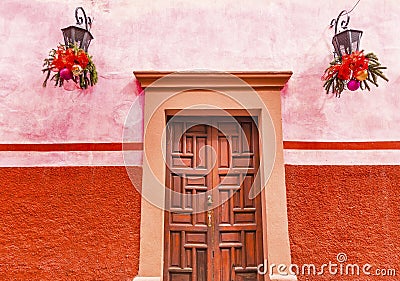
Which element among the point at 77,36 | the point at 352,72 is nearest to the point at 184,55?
the point at 77,36

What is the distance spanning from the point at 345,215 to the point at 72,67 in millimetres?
2886

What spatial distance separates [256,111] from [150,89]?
1094mm

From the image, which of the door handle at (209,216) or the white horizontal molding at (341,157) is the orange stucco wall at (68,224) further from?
the white horizontal molding at (341,157)

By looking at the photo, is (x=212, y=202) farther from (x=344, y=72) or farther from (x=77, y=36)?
(x=77, y=36)

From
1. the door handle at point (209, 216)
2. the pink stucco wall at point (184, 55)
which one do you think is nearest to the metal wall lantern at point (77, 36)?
the pink stucco wall at point (184, 55)

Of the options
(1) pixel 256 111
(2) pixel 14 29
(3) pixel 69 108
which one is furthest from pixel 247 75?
(2) pixel 14 29

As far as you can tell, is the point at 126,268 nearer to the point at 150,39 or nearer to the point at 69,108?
the point at 69,108

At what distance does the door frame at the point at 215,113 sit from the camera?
404cm

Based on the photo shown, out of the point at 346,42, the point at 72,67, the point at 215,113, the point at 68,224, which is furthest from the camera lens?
the point at 215,113

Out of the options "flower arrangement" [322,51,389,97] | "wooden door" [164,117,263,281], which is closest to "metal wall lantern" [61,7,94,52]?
"wooden door" [164,117,263,281]

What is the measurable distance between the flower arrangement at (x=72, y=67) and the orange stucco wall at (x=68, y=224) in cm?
87

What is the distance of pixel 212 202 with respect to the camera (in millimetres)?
4223

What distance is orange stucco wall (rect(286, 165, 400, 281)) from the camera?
401 centimetres

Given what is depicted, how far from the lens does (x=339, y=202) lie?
13.5 feet
